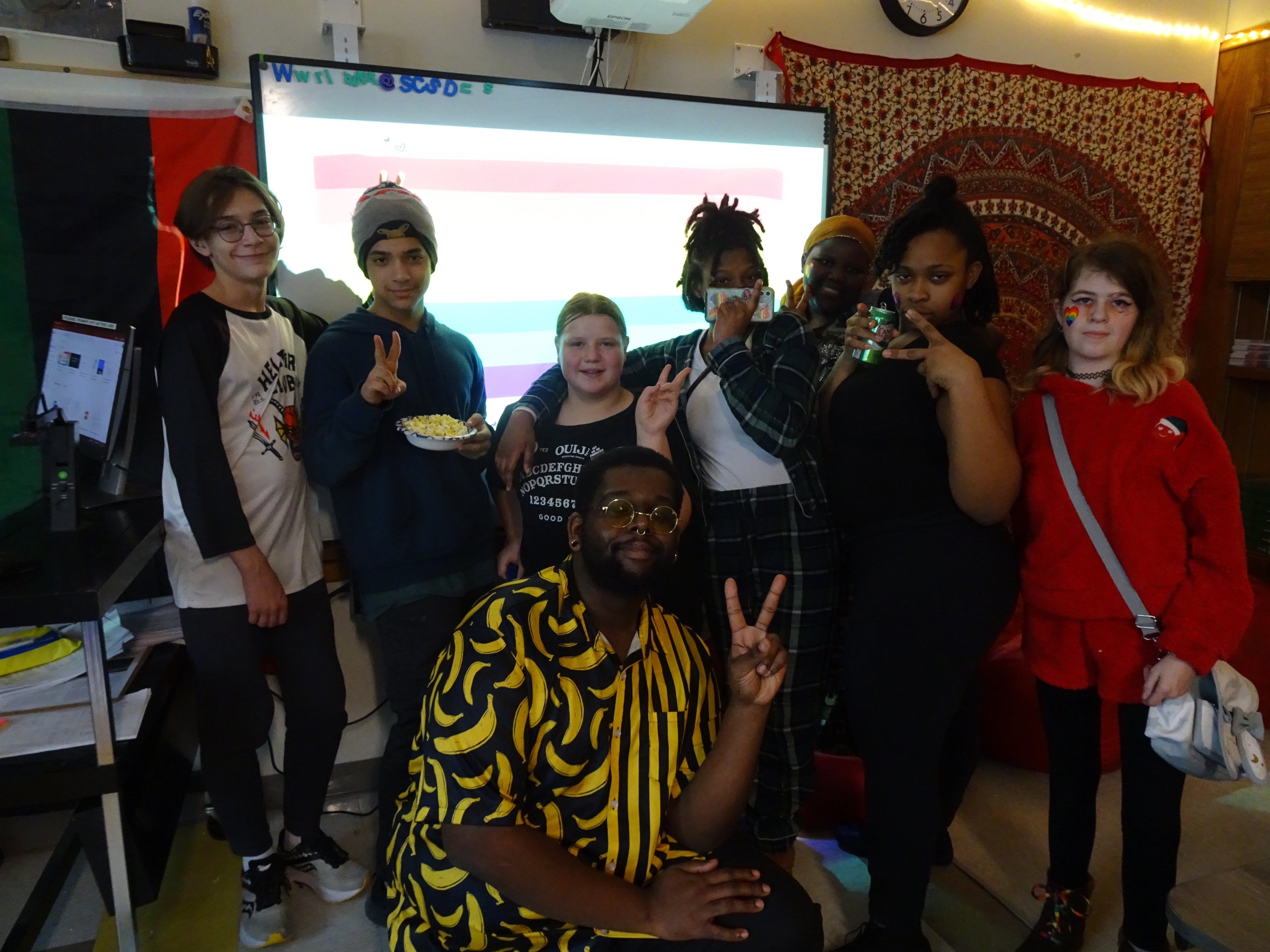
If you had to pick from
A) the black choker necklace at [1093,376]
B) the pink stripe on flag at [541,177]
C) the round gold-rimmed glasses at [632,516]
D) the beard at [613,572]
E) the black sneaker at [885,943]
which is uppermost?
the pink stripe on flag at [541,177]

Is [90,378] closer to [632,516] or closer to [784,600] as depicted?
[632,516]

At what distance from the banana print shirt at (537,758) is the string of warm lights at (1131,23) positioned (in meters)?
2.93

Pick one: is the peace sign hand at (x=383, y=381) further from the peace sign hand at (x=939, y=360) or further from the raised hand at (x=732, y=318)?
the peace sign hand at (x=939, y=360)

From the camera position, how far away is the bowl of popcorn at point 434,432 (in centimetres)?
160

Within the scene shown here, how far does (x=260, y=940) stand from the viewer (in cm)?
170

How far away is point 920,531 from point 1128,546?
36cm

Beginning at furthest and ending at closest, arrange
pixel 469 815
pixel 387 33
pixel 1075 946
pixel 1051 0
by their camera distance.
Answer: pixel 1051 0
pixel 387 33
pixel 1075 946
pixel 469 815

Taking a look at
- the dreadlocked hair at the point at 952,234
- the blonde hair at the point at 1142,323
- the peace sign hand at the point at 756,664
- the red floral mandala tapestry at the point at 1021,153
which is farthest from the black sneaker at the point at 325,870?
the red floral mandala tapestry at the point at 1021,153

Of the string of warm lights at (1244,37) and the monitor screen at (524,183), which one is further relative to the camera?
the string of warm lights at (1244,37)

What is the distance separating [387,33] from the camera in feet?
6.90

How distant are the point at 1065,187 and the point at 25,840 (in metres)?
3.76

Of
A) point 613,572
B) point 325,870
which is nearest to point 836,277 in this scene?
point 613,572

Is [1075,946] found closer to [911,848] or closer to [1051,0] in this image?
[911,848]

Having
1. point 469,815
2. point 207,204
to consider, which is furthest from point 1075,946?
point 207,204
